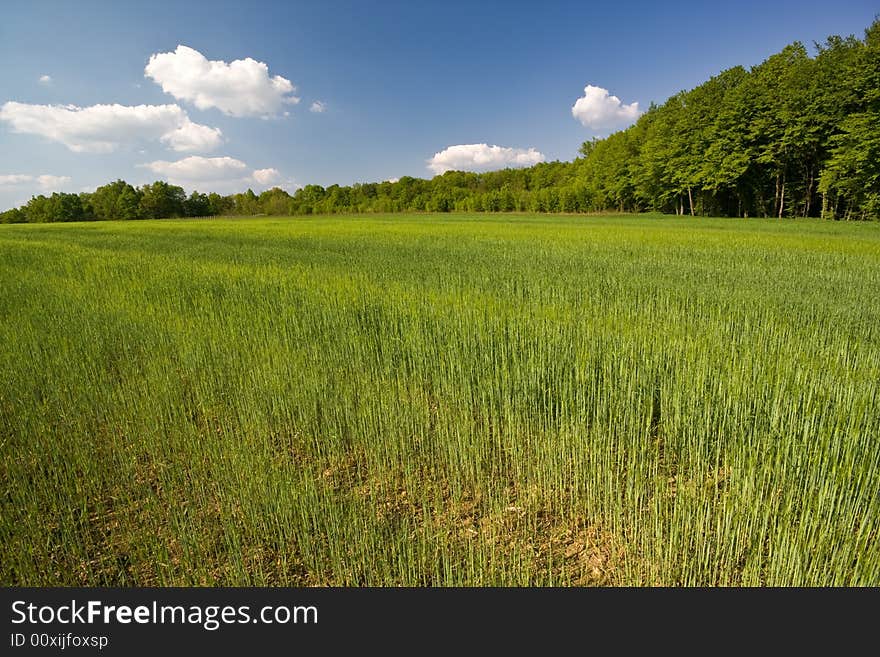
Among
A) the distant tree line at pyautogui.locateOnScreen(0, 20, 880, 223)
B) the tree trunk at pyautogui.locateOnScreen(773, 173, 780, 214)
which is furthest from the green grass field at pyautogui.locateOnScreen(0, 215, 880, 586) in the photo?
the tree trunk at pyautogui.locateOnScreen(773, 173, 780, 214)

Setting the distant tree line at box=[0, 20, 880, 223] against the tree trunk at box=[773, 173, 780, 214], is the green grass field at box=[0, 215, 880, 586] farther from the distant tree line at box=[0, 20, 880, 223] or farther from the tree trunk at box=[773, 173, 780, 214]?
the tree trunk at box=[773, 173, 780, 214]

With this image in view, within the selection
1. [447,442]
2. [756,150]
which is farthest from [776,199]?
[447,442]

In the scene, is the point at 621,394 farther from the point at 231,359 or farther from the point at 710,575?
the point at 231,359

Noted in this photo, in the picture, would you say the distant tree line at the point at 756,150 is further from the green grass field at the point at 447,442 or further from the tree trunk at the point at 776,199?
the green grass field at the point at 447,442

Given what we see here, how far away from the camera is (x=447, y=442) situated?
3127 mm

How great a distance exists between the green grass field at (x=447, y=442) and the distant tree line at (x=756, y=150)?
112 feet

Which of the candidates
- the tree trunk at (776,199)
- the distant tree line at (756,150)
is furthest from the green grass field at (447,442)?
the tree trunk at (776,199)

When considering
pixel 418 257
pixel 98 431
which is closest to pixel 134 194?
pixel 418 257

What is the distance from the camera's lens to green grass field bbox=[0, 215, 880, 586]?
2.17 meters

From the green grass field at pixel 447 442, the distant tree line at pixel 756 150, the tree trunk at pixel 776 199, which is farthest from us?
the tree trunk at pixel 776 199

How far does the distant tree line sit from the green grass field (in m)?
34.1

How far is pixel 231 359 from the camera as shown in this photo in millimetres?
4695

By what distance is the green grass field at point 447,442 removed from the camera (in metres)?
2.17

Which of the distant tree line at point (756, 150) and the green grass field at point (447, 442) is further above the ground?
the distant tree line at point (756, 150)
